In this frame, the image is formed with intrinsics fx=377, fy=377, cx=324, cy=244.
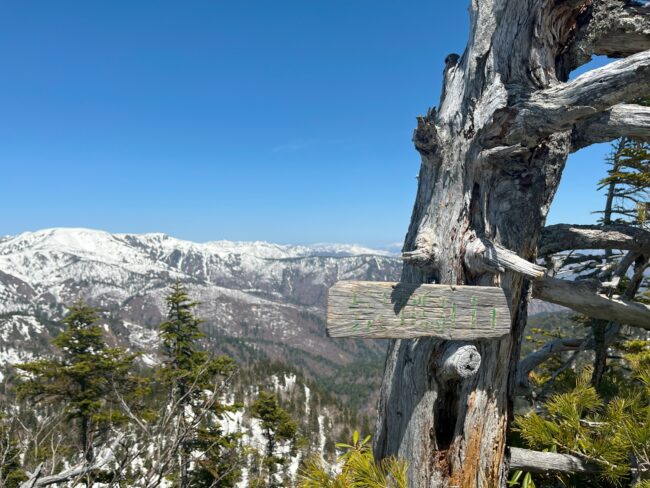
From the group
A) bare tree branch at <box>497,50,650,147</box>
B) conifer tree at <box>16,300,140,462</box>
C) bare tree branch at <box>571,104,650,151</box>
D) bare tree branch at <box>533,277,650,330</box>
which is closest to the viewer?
bare tree branch at <box>497,50,650,147</box>

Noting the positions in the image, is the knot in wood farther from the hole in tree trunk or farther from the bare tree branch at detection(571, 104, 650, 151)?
the bare tree branch at detection(571, 104, 650, 151)

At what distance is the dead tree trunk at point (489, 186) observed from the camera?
2.93 m

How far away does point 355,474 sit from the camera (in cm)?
253

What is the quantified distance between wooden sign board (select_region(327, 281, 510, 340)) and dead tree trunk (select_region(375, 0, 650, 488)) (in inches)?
7.8

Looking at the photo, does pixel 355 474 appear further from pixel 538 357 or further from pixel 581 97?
pixel 538 357

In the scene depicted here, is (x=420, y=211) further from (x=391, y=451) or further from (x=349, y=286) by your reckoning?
(x=391, y=451)

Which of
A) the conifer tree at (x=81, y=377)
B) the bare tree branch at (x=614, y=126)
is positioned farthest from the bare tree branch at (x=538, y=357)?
the conifer tree at (x=81, y=377)

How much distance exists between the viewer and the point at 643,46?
322 cm

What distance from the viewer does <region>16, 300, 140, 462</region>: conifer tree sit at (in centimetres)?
1612

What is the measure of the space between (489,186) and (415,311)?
1.20m

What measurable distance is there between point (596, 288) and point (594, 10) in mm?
2447

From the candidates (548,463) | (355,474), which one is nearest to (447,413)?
(548,463)

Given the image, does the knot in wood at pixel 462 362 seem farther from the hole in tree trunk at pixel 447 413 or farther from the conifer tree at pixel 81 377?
the conifer tree at pixel 81 377

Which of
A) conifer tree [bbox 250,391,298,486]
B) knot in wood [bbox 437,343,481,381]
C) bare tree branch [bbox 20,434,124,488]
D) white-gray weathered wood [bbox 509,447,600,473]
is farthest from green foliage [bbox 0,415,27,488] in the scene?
conifer tree [bbox 250,391,298,486]
